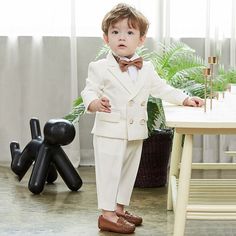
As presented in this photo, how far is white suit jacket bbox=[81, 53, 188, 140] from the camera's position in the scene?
9.67ft

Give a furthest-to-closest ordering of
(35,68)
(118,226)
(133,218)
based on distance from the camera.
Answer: (35,68) < (133,218) < (118,226)

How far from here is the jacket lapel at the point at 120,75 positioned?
2961mm

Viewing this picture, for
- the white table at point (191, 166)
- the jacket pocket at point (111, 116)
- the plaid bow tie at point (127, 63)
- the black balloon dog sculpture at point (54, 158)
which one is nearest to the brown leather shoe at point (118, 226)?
the white table at point (191, 166)

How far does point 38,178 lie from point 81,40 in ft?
4.12

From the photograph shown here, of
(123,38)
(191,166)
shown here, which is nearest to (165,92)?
(123,38)

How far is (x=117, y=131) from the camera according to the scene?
2941mm

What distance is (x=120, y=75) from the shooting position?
2969 millimetres

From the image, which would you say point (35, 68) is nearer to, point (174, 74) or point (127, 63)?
point (174, 74)

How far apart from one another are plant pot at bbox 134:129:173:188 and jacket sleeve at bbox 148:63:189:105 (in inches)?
41.2

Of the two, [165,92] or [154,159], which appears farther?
[154,159]

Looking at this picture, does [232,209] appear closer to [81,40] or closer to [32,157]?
[32,157]

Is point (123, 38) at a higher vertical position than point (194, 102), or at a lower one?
higher

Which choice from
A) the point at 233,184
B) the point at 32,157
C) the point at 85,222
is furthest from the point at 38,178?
the point at 233,184

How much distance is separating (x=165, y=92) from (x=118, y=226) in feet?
2.09
